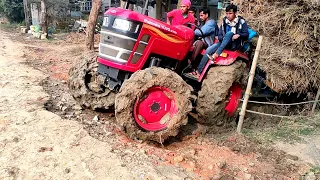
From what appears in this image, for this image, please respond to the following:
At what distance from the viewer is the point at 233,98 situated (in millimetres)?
5043

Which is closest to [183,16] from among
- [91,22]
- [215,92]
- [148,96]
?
[215,92]

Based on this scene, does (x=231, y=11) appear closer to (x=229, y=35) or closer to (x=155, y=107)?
(x=229, y=35)

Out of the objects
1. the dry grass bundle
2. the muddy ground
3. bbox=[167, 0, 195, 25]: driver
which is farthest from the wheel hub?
the dry grass bundle

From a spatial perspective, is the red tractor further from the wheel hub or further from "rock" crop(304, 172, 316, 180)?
"rock" crop(304, 172, 316, 180)

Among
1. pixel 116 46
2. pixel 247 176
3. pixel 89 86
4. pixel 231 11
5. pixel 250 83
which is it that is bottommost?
pixel 247 176

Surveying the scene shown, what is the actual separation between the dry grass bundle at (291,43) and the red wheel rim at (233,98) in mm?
638

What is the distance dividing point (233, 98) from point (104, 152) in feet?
7.59

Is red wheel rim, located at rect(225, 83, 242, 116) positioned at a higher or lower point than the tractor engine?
lower

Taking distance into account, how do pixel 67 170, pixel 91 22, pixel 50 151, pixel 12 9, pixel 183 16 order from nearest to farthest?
pixel 67 170 < pixel 50 151 < pixel 183 16 < pixel 91 22 < pixel 12 9

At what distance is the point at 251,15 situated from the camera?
5.61m

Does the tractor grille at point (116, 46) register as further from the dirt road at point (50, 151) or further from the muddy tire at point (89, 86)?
the dirt road at point (50, 151)

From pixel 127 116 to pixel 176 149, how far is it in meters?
0.83

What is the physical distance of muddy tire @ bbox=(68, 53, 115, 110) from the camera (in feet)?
16.4

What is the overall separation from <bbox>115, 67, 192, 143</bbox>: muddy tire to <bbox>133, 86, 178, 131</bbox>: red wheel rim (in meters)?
0.03
